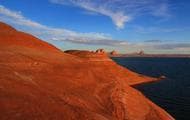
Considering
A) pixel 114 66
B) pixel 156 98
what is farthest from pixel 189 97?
pixel 114 66

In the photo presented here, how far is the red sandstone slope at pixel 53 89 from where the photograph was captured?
24.2m

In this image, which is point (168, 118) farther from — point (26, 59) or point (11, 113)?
point (11, 113)

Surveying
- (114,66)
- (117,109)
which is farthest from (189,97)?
(117,109)

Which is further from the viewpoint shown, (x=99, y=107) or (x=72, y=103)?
(x=99, y=107)

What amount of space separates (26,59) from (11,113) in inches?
506

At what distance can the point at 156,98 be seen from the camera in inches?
2913

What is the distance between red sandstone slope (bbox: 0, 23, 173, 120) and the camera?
24.2 meters

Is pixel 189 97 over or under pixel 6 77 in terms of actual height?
under

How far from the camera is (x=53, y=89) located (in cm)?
3020

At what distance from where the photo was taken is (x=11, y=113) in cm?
2220

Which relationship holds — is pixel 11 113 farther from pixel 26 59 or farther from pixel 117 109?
pixel 117 109

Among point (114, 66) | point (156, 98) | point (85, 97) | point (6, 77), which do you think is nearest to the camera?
point (6, 77)

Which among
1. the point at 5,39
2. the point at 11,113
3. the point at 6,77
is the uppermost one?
the point at 5,39

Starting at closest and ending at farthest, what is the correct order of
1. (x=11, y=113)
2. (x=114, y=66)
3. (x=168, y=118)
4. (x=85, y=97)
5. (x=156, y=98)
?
(x=11, y=113) < (x=85, y=97) < (x=168, y=118) < (x=156, y=98) < (x=114, y=66)
